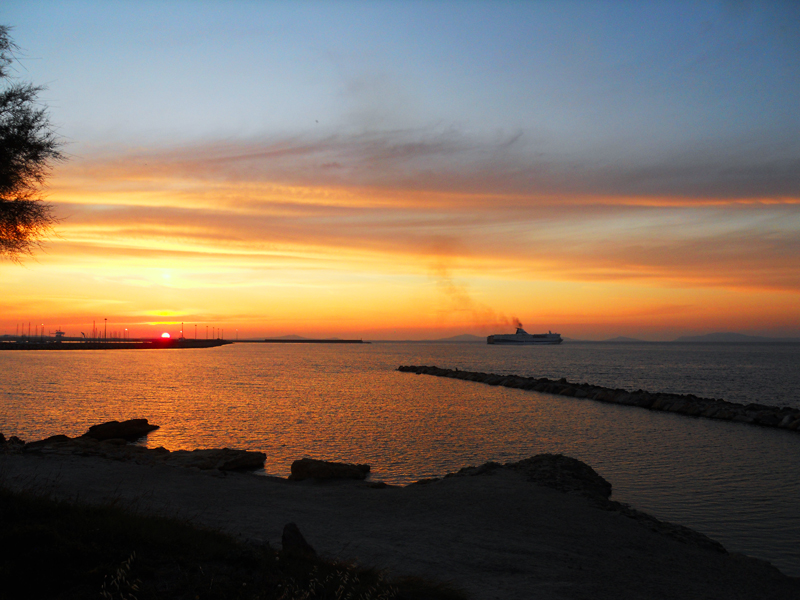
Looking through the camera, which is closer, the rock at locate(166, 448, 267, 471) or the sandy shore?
the sandy shore

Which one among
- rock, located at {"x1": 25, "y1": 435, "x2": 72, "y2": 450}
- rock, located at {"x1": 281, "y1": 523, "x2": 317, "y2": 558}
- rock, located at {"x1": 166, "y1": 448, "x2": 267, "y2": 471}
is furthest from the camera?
Result: rock, located at {"x1": 25, "y1": 435, "x2": 72, "y2": 450}

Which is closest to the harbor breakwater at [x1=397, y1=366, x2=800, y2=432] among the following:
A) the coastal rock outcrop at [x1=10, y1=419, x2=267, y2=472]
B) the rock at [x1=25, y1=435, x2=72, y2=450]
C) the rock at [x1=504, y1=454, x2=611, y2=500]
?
the rock at [x1=504, y1=454, x2=611, y2=500]

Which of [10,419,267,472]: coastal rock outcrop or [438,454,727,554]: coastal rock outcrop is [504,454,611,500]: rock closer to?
[438,454,727,554]: coastal rock outcrop

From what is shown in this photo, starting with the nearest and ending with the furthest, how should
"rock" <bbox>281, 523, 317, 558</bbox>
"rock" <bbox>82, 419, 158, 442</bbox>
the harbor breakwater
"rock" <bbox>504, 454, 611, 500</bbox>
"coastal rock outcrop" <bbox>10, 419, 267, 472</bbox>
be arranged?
1. "rock" <bbox>281, 523, 317, 558</bbox>
2. "rock" <bbox>504, 454, 611, 500</bbox>
3. "coastal rock outcrop" <bbox>10, 419, 267, 472</bbox>
4. "rock" <bbox>82, 419, 158, 442</bbox>
5. the harbor breakwater

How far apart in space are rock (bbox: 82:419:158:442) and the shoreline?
27.9 ft

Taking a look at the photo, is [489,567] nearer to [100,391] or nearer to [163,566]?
[163,566]

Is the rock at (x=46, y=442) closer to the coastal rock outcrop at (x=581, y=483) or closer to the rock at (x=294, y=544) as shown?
the coastal rock outcrop at (x=581, y=483)

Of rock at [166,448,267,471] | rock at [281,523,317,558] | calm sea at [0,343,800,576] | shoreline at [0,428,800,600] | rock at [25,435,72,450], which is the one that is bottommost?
calm sea at [0,343,800,576]

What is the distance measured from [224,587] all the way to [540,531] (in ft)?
25.7

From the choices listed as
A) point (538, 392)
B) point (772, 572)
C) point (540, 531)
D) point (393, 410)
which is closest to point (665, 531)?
point (772, 572)

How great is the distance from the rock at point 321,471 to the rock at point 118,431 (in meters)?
13.0

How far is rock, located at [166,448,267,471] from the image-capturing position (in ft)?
59.9

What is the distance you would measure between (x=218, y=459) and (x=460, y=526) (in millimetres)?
10588

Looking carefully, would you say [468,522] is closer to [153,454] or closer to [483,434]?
[153,454]
